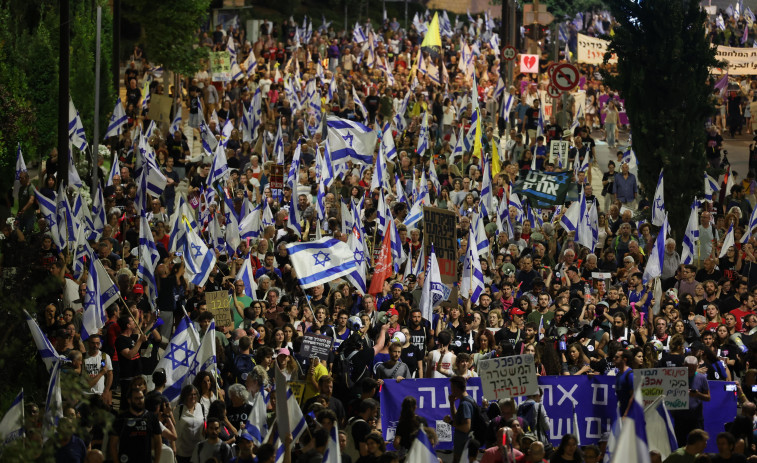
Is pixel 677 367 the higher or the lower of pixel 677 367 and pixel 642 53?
the lower

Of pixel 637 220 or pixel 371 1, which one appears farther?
pixel 371 1

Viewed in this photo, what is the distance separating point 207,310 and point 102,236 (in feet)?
18.5

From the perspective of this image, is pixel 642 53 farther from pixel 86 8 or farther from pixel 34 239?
pixel 86 8

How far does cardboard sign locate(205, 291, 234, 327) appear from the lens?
1549cm

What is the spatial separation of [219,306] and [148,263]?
2.63 meters

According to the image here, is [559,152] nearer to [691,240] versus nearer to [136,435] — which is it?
[691,240]

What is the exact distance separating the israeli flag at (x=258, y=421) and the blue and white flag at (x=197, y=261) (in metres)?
5.83

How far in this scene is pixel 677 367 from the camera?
13.1 meters

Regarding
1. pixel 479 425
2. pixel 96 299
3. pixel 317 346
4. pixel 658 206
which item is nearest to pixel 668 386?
pixel 479 425

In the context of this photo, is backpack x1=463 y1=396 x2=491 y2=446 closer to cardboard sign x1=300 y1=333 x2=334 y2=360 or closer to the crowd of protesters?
the crowd of protesters

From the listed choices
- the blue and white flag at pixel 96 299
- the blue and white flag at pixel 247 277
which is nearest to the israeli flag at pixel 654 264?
the blue and white flag at pixel 247 277

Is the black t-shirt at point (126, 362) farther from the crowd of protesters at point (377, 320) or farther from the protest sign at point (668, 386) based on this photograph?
the protest sign at point (668, 386)

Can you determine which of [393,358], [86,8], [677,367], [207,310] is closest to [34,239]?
[207,310]

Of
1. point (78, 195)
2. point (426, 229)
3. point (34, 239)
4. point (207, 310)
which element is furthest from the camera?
point (78, 195)
